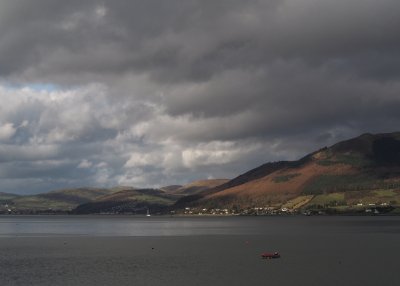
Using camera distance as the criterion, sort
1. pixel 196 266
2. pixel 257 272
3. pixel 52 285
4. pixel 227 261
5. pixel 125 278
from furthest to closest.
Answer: pixel 227 261 → pixel 196 266 → pixel 257 272 → pixel 125 278 → pixel 52 285

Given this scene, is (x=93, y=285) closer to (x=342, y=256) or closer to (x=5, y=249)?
(x=342, y=256)

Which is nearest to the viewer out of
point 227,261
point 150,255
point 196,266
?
point 196,266

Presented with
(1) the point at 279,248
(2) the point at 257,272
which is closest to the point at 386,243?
(1) the point at 279,248

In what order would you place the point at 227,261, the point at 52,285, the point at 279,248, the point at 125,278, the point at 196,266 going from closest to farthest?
the point at 52,285, the point at 125,278, the point at 196,266, the point at 227,261, the point at 279,248

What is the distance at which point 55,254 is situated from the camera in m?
134

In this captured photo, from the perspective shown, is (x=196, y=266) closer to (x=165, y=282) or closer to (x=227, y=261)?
(x=227, y=261)

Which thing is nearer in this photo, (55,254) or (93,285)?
(93,285)

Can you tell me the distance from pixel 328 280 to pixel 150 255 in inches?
2120

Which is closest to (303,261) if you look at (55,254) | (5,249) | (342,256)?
(342,256)

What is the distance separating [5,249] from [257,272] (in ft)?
275

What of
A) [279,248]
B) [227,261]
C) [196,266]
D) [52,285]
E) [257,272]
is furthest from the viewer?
[279,248]

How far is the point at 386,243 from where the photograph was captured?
505 ft

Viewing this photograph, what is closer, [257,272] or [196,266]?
[257,272]

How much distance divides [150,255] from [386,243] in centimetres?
6930
